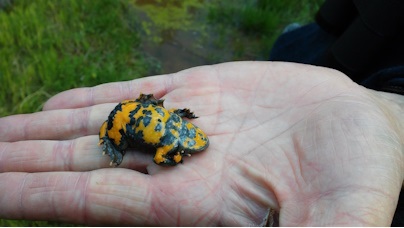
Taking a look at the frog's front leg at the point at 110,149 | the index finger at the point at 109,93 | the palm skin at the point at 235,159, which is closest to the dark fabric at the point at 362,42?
the palm skin at the point at 235,159

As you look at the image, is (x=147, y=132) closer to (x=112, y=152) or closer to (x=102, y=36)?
(x=112, y=152)

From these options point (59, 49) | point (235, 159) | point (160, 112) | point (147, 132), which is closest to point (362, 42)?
point (235, 159)

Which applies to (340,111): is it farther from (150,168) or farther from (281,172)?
(150,168)

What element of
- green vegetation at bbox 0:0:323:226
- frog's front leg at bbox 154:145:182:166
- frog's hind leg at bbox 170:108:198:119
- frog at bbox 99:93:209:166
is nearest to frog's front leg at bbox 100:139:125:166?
frog at bbox 99:93:209:166

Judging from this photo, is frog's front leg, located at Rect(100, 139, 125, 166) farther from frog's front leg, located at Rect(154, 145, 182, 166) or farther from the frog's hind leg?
the frog's hind leg

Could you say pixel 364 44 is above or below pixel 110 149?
above

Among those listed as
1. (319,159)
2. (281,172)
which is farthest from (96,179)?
(319,159)

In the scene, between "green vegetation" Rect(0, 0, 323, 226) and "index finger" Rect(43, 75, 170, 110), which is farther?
"green vegetation" Rect(0, 0, 323, 226)
